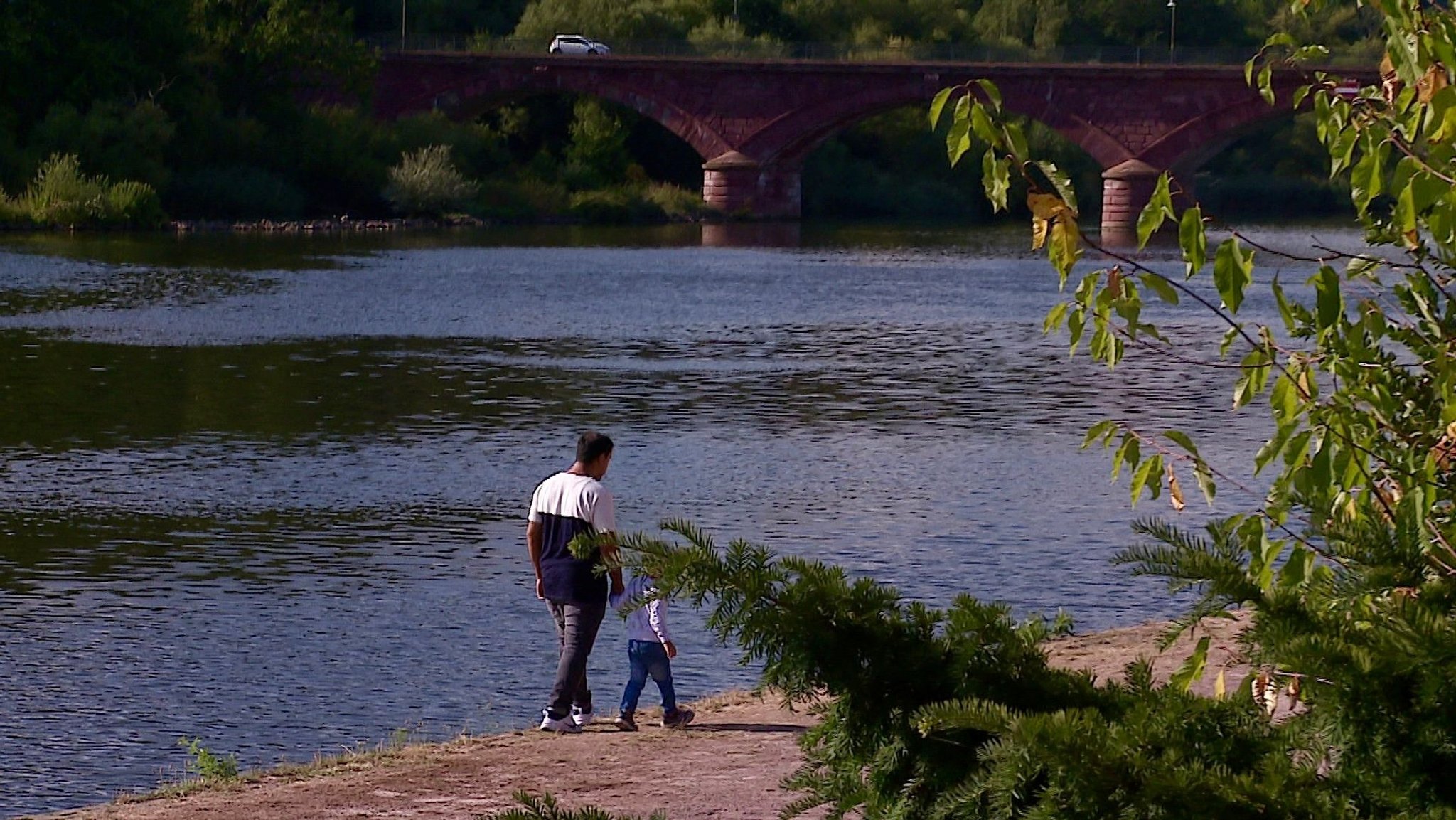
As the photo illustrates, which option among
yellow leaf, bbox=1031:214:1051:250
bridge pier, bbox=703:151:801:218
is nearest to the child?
yellow leaf, bbox=1031:214:1051:250

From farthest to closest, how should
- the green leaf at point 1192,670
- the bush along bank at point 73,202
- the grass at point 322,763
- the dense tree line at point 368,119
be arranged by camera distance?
the dense tree line at point 368,119, the bush along bank at point 73,202, the grass at point 322,763, the green leaf at point 1192,670

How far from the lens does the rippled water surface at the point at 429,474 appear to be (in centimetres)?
1108

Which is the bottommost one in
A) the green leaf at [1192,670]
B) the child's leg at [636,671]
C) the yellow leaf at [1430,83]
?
the child's leg at [636,671]

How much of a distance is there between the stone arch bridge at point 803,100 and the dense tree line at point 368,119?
1950 millimetres

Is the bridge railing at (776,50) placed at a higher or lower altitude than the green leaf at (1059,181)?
higher

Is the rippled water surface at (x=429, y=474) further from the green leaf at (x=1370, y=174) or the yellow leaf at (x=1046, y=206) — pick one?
the green leaf at (x=1370, y=174)

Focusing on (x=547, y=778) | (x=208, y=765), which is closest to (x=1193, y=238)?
(x=547, y=778)

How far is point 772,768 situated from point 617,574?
97 cm

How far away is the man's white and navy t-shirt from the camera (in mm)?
8867

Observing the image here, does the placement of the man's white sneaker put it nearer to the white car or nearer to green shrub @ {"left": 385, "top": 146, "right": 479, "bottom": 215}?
green shrub @ {"left": 385, "top": 146, "right": 479, "bottom": 215}

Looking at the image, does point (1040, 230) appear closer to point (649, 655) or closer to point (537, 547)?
point (537, 547)

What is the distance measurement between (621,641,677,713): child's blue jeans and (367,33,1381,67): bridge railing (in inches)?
2587

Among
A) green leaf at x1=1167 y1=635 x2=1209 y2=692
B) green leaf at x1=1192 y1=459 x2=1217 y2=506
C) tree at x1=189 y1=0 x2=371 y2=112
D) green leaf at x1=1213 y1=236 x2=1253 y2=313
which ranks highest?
tree at x1=189 y1=0 x2=371 y2=112

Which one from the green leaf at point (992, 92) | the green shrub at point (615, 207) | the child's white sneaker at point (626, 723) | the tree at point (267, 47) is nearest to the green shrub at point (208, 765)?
the child's white sneaker at point (626, 723)
